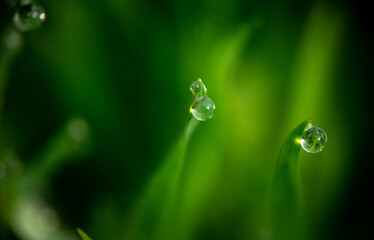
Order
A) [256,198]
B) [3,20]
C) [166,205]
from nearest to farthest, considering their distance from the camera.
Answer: [166,205]
[256,198]
[3,20]

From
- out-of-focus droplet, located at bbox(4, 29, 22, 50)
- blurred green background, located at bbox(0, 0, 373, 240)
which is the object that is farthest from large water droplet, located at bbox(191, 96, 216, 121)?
out-of-focus droplet, located at bbox(4, 29, 22, 50)

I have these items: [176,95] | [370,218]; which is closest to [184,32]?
[176,95]

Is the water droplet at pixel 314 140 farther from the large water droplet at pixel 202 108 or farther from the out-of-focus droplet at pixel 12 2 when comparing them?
the out-of-focus droplet at pixel 12 2

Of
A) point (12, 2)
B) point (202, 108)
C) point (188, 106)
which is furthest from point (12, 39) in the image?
point (202, 108)

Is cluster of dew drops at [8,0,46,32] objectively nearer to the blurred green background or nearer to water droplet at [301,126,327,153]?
the blurred green background

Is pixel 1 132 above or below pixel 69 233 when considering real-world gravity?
above

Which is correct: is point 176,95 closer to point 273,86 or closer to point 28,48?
point 273,86
